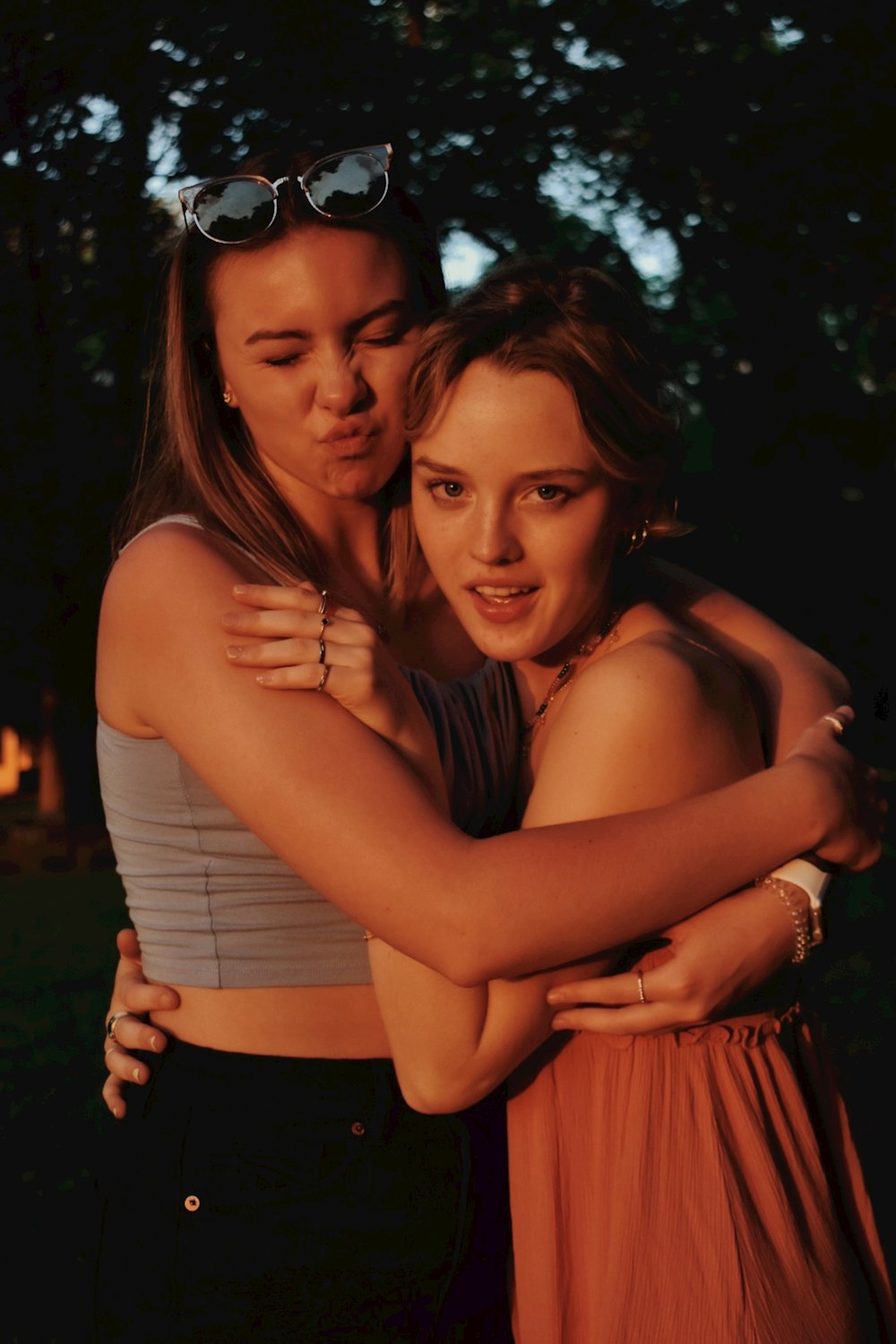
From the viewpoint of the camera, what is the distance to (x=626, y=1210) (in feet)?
6.97

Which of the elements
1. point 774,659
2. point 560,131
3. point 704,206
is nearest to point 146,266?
point 560,131

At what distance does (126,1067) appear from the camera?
2.46m

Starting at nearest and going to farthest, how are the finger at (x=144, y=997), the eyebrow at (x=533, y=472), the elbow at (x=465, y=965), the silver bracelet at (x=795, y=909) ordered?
the elbow at (x=465, y=965)
the silver bracelet at (x=795, y=909)
the eyebrow at (x=533, y=472)
the finger at (x=144, y=997)

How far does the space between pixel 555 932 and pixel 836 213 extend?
4.24 m

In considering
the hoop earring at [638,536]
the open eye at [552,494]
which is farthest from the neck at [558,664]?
the open eye at [552,494]

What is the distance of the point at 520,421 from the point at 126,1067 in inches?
52.7

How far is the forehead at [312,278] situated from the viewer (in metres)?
2.49

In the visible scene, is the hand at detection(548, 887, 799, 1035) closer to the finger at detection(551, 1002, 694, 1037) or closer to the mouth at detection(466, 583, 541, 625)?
the finger at detection(551, 1002, 694, 1037)

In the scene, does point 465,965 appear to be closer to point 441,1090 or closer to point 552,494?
point 441,1090

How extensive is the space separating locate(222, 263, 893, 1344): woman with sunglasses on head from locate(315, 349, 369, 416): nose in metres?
0.12

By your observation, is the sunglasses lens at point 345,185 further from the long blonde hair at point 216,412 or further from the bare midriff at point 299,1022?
the bare midriff at point 299,1022

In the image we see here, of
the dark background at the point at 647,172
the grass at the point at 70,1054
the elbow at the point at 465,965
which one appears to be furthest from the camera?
the grass at the point at 70,1054

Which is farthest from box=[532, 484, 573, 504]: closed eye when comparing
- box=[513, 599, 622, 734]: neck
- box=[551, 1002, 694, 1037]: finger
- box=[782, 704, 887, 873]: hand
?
box=[551, 1002, 694, 1037]: finger

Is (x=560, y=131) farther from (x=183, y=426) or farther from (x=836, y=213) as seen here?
(x=183, y=426)
